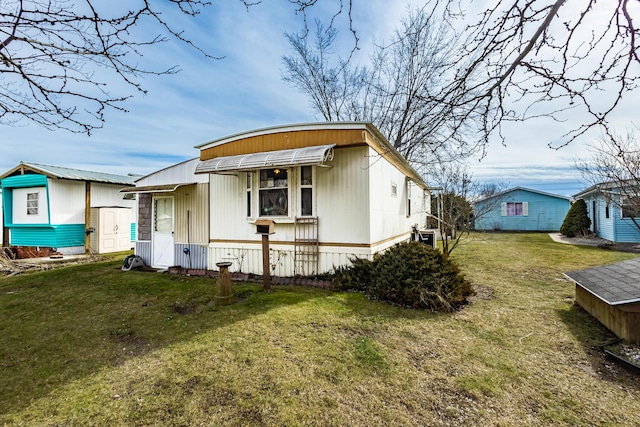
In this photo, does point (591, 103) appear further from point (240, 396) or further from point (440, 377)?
point (240, 396)

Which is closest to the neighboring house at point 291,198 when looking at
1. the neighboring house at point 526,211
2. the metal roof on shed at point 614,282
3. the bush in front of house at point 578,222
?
the metal roof on shed at point 614,282

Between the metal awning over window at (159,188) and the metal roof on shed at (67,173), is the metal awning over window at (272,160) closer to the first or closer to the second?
the metal awning over window at (159,188)

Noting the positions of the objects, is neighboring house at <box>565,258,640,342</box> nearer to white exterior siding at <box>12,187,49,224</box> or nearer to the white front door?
the white front door

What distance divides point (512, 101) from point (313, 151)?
4104mm

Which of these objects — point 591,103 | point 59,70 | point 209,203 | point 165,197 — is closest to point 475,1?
point 591,103

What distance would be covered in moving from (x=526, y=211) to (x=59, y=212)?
93.2 feet

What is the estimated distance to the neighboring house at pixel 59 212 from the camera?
476 inches

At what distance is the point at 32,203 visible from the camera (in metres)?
12.5

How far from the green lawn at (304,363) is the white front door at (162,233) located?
302 centimetres

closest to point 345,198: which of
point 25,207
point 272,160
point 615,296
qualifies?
point 272,160

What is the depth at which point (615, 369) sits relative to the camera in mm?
3283

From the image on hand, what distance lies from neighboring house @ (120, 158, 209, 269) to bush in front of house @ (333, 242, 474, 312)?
14.9ft

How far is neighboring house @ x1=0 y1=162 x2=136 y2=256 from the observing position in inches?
476

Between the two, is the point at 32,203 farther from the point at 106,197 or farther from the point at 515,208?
the point at 515,208
